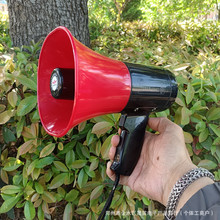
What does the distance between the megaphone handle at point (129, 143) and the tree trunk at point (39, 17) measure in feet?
4.22

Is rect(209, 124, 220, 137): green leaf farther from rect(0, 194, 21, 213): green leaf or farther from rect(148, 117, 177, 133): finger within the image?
rect(0, 194, 21, 213): green leaf

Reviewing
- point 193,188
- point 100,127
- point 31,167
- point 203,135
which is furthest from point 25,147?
point 203,135

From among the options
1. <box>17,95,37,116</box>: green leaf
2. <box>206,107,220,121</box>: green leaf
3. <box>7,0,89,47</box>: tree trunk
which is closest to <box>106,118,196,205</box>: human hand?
<box>206,107,220,121</box>: green leaf

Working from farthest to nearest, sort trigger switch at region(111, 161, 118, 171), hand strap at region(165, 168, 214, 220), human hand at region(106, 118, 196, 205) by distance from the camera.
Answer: trigger switch at region(111, 161, 118, 171), human hand at region(106, 118, 196, 205), hand strap at region(165, 168, 214, 220)

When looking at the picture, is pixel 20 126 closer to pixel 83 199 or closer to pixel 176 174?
pixel 83 199

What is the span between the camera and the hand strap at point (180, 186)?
2.69 feet

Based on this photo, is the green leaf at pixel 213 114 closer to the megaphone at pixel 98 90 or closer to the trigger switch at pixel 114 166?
the megaphone at pixel 98 90

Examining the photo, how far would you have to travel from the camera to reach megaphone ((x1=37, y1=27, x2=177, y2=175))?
0.72 m

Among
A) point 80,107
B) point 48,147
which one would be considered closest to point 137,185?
point 48,147

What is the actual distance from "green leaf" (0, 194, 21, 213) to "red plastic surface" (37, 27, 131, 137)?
54 centimetres

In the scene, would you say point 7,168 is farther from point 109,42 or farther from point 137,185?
point 109,42

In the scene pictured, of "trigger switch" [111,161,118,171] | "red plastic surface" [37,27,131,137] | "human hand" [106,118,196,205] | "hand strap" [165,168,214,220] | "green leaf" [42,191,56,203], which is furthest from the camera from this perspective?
"green leaf" [42,191,56,203]

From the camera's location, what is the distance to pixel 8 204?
1.11 meters

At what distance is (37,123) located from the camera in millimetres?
1104
